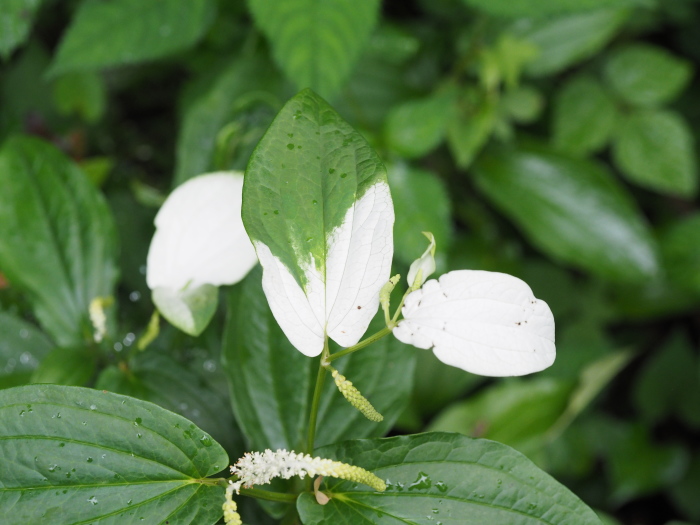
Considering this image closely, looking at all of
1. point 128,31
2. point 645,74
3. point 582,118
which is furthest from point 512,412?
point 128,31

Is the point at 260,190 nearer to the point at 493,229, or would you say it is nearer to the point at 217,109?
the point at 217,109

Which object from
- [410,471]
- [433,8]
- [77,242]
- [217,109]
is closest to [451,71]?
[433,8]

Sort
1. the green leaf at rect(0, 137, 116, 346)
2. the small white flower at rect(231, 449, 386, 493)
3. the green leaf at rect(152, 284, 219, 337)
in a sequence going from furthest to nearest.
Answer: the green leaf at rect(0, 137, 116, 346) < the green leaf at rect(152, 284, 219, 337) < the small white flower at rect(231, 449, 386, 493)

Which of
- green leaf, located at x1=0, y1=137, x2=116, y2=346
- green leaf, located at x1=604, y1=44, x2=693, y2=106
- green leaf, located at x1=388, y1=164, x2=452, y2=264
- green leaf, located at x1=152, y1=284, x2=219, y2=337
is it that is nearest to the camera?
green leaf, located at x1=152, y1=284, x2=219, y2=337

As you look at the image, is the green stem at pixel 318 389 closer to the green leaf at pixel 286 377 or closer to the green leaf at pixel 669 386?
the green leaf at pixel 286 377

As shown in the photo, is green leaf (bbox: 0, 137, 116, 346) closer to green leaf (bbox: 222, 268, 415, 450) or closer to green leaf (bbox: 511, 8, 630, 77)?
green leaf (bbox: 222, 268, 415, 450)

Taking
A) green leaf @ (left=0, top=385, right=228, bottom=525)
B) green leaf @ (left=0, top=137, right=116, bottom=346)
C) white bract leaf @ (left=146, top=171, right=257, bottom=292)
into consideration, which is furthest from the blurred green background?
green leaf @ (left=0, top=385, right=228, bottom=525)

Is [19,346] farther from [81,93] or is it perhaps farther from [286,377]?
[81,93]
